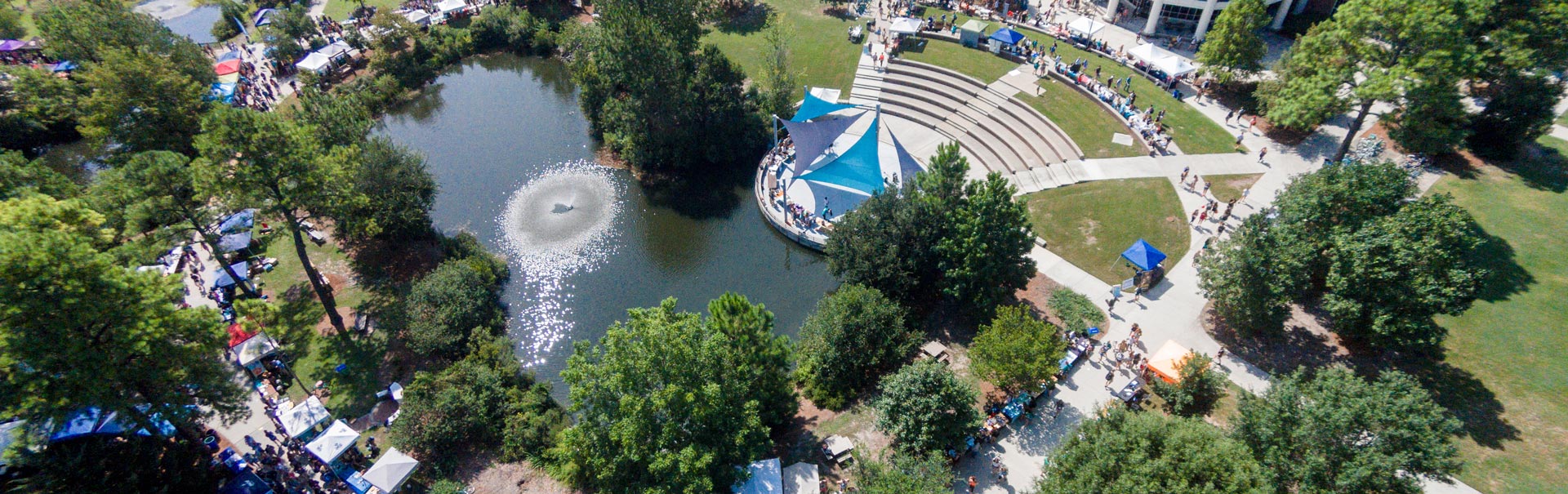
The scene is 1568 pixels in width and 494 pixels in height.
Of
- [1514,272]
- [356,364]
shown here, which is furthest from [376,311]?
[1514,272]

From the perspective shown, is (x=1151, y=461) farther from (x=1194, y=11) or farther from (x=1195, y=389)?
(x=1194, y=11)

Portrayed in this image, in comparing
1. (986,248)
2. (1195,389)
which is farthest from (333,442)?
(1195,389)

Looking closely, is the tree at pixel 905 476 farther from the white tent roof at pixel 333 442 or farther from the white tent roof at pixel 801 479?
the white tent roof at pixel 333 442

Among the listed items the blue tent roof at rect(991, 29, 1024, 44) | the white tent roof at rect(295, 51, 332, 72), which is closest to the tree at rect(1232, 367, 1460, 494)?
the blue tent roof at rect(991, 29, 1024, 44)

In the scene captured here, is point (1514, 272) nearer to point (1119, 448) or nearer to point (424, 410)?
point (1119, 448)

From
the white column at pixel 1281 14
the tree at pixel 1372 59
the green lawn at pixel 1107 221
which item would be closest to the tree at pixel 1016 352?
the green lawn at pixel 1107 221

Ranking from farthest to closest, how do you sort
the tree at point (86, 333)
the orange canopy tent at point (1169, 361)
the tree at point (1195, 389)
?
1. the orange canopy tent at point (1169, 361)
2. the tree at point (1195, 389)
3. the tree at point (86, 333)
